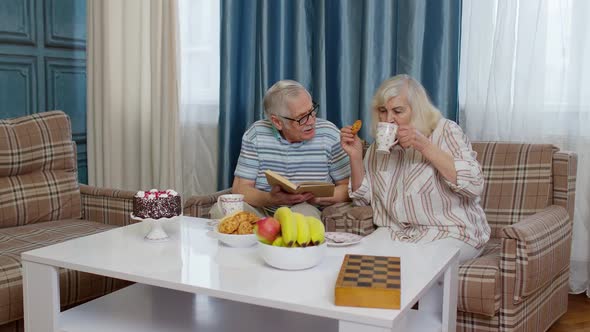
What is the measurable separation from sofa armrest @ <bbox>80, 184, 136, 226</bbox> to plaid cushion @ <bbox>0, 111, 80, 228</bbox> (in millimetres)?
52

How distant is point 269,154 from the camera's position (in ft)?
9.57

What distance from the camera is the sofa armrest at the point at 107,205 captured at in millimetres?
2947

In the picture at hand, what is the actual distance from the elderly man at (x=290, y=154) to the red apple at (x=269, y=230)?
0.88 metres

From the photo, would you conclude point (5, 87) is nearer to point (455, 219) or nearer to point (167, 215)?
point (167, 215)

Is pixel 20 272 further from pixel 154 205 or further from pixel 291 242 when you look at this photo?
pixel 291 242

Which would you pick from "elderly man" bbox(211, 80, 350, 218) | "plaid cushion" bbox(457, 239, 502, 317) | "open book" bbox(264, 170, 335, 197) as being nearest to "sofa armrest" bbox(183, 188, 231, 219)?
"elderly man" bbox(211, 80, 350, 218)

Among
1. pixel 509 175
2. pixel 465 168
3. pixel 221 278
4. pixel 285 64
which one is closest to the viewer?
pixel 221 278

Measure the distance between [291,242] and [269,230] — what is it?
3.0 inches

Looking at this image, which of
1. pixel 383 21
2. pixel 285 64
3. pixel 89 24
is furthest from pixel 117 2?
pixel 383 21

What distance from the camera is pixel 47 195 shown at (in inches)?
115

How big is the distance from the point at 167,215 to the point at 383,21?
1.64 metres

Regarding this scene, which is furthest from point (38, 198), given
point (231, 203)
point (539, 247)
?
point (539, 247)

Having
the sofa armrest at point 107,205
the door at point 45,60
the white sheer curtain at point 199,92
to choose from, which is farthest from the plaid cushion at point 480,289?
the door at point 45,60

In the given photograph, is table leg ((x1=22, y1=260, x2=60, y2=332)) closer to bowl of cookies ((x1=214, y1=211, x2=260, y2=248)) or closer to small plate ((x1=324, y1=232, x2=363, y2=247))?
bowl of cookies ((x1=214, y1=211, x2=260, y2=248))
